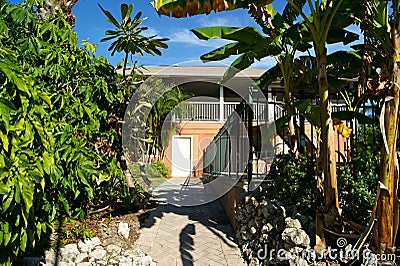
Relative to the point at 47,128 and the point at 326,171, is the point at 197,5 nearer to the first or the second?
the point at 47,128

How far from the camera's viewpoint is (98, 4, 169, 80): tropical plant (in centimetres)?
514

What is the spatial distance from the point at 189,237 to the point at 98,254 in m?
1.50

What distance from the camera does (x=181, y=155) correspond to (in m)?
16.1

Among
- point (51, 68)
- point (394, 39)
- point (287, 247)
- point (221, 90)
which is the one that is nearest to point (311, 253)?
point (287, 247)

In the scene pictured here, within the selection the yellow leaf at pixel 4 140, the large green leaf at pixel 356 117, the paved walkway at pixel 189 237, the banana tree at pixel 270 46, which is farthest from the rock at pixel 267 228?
the yellow leaf at pixel 4 140

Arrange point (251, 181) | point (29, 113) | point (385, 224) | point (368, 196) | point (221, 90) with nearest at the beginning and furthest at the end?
point (29, 113)
point (385, 224)
point (368, 196)
point (251, 181)
point (221, 90)

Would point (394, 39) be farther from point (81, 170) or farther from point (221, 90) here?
point (221, 90)

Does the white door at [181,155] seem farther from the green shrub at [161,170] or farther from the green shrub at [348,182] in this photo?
Answer: the green shrub at [348,182]

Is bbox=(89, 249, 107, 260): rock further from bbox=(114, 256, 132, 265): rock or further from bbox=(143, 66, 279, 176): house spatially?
bbox=(143, 66, 279, 176): house

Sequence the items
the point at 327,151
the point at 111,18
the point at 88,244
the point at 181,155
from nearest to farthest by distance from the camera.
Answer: the point at 327,151, the point at 88,244, the point at 111,18, the point at 181,155

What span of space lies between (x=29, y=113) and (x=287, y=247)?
2.85m

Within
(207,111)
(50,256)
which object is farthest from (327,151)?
(207,111)

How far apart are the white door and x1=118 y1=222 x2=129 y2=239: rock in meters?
10.7

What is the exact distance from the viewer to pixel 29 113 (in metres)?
2.37
